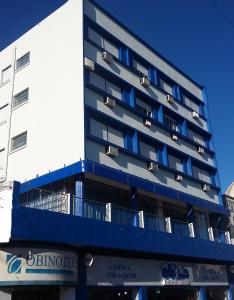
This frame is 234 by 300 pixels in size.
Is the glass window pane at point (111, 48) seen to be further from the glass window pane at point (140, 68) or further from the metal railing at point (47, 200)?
the metal railing at point (47, 200)

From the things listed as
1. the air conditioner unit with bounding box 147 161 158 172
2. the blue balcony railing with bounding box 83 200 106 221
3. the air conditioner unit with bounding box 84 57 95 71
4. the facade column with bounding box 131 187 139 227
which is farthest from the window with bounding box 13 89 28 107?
the blue balcony railing with bounding box 83 200 106 221

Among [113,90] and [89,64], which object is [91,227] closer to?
[89,64]

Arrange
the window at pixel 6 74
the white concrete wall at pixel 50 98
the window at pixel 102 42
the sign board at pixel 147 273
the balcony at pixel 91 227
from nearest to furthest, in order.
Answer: the balcony at pixel 91 227 < the sign board at pixel 147 273 < the white concrete wall at pixel 50 98 < the window at pixel 102 42 < the window at pixel 6 74

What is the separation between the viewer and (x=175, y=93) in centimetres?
2723

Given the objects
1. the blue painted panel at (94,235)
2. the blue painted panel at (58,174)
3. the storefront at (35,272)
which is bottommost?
the storefront at (35,272)

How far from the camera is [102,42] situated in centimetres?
2175

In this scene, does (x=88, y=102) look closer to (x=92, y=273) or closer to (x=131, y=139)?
(x=131, y=139)

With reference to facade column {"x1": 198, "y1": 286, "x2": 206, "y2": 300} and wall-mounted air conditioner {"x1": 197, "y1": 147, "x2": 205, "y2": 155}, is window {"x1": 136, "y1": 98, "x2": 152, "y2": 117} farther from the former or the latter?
facade column {"x1": 198, "y1": 286, "x2": 206, "y2": 300}

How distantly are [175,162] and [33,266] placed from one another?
528 inches

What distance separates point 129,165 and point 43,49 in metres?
8.02

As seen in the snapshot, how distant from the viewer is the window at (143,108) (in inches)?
915

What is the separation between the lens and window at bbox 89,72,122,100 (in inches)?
795

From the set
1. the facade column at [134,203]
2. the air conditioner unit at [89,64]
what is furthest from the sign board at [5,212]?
the air conditioner unit at [89,64]

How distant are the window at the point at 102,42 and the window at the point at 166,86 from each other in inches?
178
